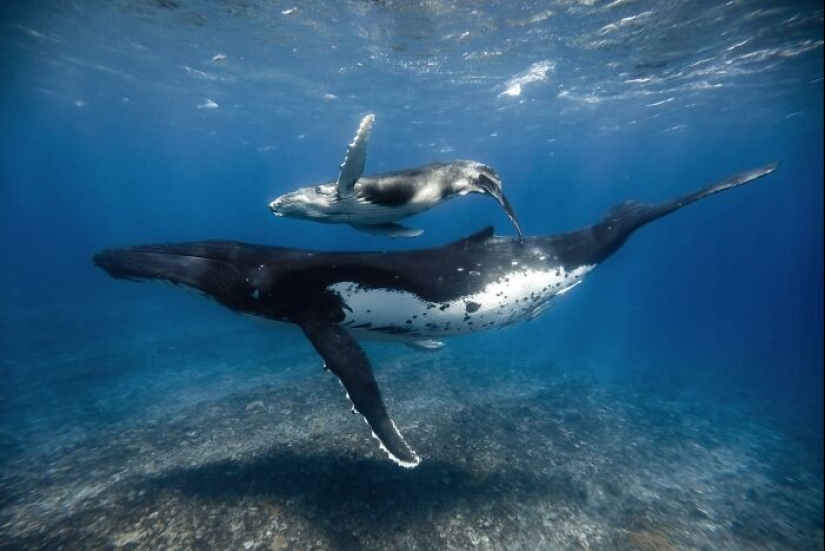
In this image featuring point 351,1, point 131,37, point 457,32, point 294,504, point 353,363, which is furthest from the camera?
point 131,37

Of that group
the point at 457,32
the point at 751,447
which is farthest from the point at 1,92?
the point at 751,447

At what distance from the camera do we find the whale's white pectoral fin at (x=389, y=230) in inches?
229

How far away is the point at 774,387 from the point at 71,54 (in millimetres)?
44334

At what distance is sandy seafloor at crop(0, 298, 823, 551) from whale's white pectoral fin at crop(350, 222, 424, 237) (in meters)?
2.03

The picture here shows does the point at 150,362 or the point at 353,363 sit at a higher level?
the point at 353,363

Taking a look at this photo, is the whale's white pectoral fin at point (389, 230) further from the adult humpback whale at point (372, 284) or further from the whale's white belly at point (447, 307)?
the whale's white belly at point (447, 307)

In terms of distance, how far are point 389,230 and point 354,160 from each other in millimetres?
1458

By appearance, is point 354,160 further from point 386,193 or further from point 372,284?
point 372,284

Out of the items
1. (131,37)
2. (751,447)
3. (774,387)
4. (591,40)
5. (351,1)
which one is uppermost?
(131,37)

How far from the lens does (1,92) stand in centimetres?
3256

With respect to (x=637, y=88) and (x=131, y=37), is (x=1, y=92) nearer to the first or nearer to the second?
(x=131, y=37)

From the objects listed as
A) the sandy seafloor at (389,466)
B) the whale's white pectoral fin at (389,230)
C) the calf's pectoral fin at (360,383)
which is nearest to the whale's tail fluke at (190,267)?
the sandy seafloor at (389,466)

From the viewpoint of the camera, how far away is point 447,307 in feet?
17.3

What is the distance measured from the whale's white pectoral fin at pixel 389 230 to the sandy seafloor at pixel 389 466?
6.68ft
